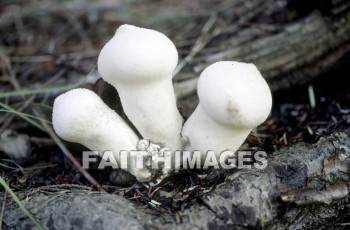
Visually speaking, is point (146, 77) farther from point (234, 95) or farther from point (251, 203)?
point (251, 203)

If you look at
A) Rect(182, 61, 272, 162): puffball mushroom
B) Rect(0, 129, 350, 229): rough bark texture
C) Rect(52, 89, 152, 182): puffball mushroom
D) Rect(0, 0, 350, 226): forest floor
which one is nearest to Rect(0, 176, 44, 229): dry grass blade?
Rect(0, 129, 350, 229): rough bark texture

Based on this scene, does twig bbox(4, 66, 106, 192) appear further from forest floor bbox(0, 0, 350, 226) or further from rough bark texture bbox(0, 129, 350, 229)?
rough bark texture bbox(0, 129, 350, 229)

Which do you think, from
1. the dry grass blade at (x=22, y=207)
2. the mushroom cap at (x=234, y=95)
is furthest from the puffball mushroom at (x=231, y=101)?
the dry grass blade at (x=22, y=207)

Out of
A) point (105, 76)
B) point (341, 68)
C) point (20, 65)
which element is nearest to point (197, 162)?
point (105, 76)

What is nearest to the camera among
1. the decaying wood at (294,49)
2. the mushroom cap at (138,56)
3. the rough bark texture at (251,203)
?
the rough bark texture at (251,203)

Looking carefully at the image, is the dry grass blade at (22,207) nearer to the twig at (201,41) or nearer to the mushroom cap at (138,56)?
the mushroom cap at (138,56)

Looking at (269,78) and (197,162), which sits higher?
(269,78)

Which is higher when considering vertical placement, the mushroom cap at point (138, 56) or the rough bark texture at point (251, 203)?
the mushroom cap at point (138, 56)

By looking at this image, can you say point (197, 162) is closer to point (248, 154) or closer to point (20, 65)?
point (248, 154)
